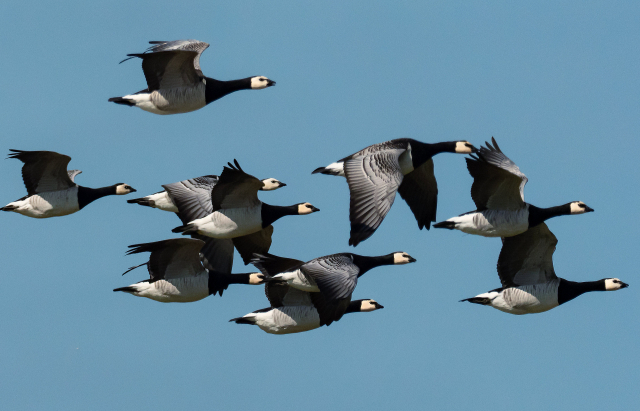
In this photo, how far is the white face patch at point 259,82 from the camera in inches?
1109

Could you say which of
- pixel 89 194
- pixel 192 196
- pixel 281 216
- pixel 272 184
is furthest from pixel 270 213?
pixel 89 194

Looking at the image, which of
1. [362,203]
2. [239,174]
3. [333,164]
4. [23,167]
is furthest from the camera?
[23,167]

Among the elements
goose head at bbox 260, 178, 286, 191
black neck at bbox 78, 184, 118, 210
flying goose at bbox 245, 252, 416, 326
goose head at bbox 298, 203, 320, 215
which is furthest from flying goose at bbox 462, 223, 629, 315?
black neck at bbox 78, 184, 118, 210

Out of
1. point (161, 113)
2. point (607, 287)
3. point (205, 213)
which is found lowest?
point (607, 287)

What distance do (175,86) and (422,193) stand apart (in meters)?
6.36

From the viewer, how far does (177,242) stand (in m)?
26.2

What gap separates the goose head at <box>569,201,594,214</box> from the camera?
26844 mm

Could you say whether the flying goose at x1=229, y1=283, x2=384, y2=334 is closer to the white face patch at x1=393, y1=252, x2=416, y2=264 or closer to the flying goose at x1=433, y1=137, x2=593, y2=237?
the white face patch at x1=393, y1=252, x2=416, y2=264

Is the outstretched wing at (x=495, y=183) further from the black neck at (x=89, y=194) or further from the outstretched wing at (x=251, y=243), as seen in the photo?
the black neck at (x=89, y=194)

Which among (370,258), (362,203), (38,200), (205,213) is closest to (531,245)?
(370,258)

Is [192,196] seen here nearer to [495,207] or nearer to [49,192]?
[49,192]

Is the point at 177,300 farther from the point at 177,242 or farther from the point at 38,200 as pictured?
the point at 38,200

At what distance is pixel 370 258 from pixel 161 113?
6.09m

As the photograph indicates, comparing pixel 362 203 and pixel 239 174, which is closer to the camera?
pixel 362 203
